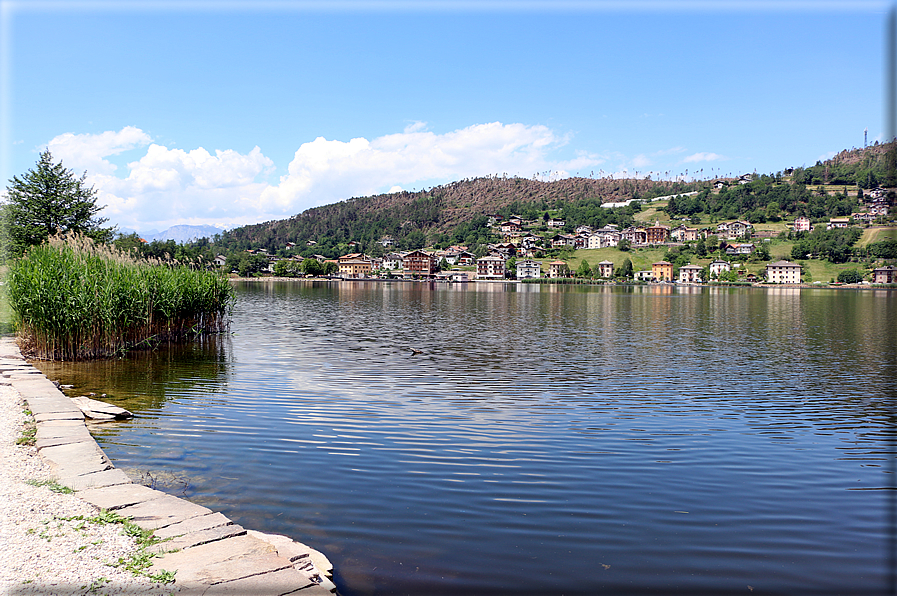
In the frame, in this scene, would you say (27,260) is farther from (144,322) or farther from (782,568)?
(782,568)

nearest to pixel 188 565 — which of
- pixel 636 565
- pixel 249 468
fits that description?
pixel 249 468

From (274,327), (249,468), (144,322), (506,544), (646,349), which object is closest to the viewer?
(506,544)

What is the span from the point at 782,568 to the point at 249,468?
24.0 feet

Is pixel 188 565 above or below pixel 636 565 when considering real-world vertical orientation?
above

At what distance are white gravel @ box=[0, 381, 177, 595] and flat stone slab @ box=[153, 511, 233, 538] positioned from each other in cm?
33

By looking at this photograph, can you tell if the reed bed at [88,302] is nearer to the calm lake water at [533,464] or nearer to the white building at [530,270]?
the calm lake water at [533,464]

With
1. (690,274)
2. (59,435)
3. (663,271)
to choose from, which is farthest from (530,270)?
(59,435)

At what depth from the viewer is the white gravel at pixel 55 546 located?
188 inches

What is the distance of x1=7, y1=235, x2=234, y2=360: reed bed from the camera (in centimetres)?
1723

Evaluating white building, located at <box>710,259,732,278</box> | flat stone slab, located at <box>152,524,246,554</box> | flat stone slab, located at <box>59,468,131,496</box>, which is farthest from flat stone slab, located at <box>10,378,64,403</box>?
white building, located at <box>710,259,732,278</box>

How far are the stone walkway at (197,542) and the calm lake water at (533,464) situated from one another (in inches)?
24.6

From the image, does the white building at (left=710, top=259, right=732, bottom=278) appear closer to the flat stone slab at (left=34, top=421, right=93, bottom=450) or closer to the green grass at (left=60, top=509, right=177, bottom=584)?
the flat stone slab at (left=34, top=421, right=93, bottom=450)

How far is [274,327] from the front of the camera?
3278 cm

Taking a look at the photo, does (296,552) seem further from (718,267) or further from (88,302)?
(718,267)
